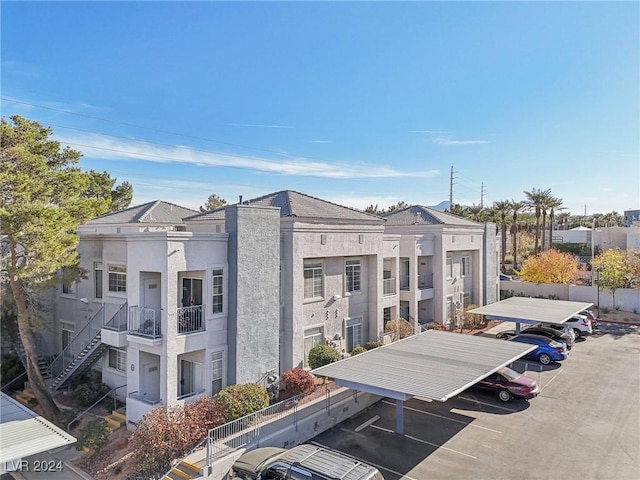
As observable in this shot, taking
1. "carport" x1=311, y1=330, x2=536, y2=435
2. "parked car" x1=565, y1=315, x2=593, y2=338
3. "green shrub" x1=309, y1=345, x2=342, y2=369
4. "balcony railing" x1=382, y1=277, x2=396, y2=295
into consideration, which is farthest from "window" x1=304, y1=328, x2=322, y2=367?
"parked car" x1=565, y1=315, x2=593, y2=338

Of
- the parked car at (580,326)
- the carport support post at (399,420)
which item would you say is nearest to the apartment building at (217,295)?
the carport support post at (399,420)

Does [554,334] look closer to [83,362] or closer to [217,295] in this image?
[217,295]

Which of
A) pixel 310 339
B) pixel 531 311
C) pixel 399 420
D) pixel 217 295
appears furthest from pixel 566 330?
pixel 217 295

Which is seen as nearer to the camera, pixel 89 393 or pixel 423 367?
pixel 423 367

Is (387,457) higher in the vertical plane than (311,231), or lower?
lower

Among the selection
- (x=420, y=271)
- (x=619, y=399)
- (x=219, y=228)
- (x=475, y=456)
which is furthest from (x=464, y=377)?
(x=420, y=271)

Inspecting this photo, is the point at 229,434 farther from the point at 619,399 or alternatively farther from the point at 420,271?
the point at 420,271

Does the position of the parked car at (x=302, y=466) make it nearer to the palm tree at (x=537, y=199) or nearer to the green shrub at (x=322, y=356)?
the green shrub at (x=322, y=356)
